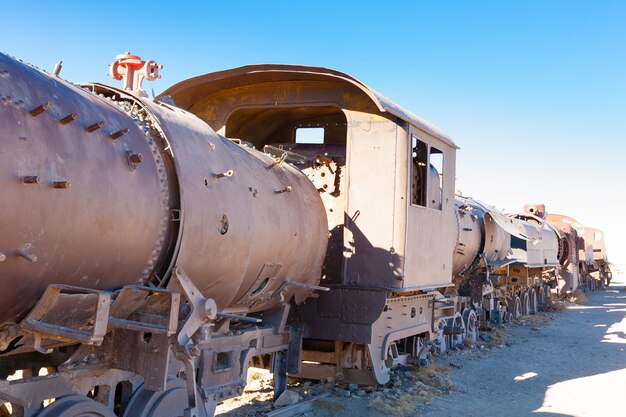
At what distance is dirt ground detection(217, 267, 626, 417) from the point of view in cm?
739

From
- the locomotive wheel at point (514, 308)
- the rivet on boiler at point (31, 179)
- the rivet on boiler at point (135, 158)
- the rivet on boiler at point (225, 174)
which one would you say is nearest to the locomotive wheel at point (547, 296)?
the locomotive wheel at point (514, 308)

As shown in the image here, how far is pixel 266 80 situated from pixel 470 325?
796cm

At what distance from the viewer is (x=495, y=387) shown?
357 inches

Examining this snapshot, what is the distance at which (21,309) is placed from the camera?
3.39 m

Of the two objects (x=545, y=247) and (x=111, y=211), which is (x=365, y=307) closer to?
(x=111, y=211)

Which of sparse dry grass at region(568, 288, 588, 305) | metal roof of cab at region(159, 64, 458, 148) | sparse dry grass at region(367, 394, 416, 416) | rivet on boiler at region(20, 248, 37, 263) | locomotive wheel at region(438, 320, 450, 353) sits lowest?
sparse dry grass at region(367, 394, 416, 416)

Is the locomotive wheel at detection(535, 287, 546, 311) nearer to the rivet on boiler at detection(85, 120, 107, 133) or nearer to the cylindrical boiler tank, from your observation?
the cylindrical boiler tank

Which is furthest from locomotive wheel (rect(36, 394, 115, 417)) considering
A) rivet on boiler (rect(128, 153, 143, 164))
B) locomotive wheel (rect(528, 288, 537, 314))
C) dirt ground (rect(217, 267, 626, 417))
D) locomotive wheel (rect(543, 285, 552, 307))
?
locomotive wheel (rect(543, 285, 552, 307))

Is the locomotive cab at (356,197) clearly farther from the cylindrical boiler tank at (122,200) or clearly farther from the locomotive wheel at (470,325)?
the locomotive wheel at (470,325)

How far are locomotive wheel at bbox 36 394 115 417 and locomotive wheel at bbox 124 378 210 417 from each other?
14.0 inches

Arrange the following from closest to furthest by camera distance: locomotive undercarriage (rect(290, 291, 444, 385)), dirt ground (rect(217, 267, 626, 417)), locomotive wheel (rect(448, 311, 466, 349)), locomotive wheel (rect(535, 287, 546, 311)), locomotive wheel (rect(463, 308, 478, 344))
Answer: dirt ground (rect(217, 267, 626, 417)) < locomotive undercarriage (rect(290, 291, 444, 385)) < locomotive wheel (rect(448, 311, 466, 349)) < locomotive wheel (rect(463, 308, 478, 344)) < locomotive wheel (rect(535, 287, 546, 311))

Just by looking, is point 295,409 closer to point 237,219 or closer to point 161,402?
point 161,402

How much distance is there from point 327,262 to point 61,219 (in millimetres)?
4660

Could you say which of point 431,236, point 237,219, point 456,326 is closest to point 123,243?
point 237,219
